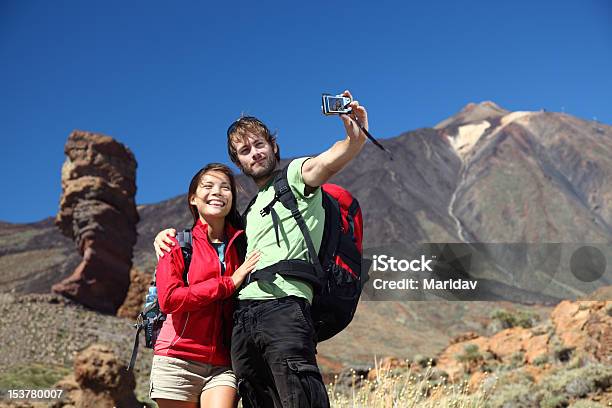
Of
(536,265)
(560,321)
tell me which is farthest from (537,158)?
(560,321)

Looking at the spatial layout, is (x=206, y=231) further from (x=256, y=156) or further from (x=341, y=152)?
(x=341, y=152)

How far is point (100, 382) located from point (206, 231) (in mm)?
8178

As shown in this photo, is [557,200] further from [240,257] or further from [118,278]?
[240,257]

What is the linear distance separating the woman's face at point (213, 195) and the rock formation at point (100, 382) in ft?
26.1

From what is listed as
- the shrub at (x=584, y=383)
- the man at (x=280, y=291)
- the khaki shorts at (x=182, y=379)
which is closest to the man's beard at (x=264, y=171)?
the man at (x=280, y=291)

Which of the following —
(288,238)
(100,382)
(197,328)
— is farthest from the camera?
(100,382)

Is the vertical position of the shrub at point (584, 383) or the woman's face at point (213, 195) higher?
the woman's face at point (213, 195)

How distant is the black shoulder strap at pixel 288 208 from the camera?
2.96 meters

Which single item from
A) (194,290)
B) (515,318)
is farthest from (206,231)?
(515,318)

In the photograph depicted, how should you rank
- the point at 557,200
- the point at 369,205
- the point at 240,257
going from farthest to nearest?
the point at 557,200, the point at 369,205, the point at 240,257

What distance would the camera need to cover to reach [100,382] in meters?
10.7

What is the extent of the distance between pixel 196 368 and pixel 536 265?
67.7 ft

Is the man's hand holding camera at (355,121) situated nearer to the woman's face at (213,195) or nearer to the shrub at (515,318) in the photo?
the woman's face at (213,195)

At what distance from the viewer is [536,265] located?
2227cm
